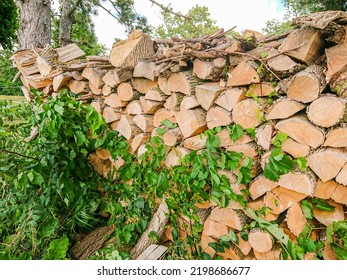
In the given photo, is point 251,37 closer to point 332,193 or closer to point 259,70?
point 259,70

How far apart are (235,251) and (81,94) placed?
57.8 inches

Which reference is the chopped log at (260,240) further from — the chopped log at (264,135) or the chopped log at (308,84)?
the chopped log at (308,84)

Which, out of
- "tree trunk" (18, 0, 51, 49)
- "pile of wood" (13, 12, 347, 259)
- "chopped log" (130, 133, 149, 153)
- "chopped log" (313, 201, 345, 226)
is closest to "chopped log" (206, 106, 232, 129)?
"pile of wood" (13, 12, 347, 259)

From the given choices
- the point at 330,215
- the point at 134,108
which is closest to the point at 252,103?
the point at 330,215

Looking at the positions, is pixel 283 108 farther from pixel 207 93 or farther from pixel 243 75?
pixel 207 93

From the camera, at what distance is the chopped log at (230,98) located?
3.79 feet

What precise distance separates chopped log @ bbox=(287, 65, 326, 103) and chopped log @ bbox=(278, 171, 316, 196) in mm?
317

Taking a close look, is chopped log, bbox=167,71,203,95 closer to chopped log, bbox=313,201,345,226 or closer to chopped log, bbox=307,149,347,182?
chopped log, bbox=307,149,347,182

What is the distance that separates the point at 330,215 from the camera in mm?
1064

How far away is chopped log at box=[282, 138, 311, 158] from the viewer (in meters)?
1.05

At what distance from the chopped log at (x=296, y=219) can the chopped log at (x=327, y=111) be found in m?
0.39

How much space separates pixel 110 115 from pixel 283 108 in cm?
110
